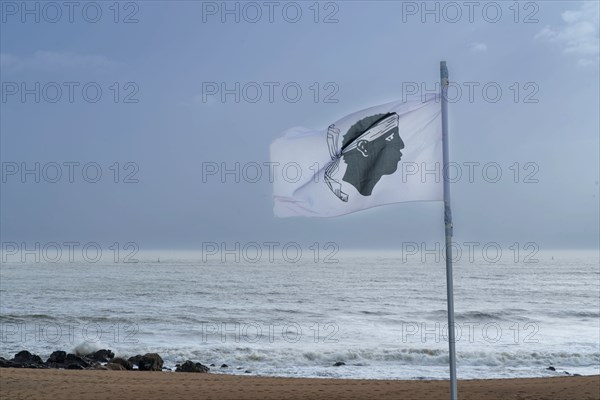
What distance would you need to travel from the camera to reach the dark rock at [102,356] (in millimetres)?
22172

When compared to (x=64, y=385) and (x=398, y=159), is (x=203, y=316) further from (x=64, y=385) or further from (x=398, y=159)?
(x=398, y=159)

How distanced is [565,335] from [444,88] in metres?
25.6

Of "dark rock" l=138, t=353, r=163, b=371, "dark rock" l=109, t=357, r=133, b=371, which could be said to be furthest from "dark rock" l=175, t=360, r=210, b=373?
"dark rock" l=109, t=357, r=133, b=371

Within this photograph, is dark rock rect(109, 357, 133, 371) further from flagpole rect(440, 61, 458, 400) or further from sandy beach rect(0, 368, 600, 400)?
flagpole rect(440, 61, 458, 400)

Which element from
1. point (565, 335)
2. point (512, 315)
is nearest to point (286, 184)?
point (565, 335)

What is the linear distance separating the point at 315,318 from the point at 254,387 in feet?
74.5

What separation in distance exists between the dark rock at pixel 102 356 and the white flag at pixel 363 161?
54.0 ft

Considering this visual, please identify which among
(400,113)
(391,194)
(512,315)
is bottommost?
(512,315)

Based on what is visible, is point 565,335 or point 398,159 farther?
point 565,335

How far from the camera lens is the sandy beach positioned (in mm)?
13844

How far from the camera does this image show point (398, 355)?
22422 mm

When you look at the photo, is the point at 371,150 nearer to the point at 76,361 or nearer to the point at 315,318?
the point at 76,361

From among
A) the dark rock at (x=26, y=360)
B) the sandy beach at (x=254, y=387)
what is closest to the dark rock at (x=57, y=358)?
the dark rock at (x=26, y=360)

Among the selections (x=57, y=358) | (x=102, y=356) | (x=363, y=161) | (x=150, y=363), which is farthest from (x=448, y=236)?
(x=102, y=356)
